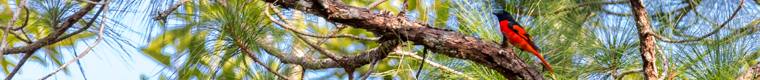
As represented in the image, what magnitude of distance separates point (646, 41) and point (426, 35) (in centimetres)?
30

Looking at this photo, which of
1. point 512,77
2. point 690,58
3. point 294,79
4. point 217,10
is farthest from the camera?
point 294,79

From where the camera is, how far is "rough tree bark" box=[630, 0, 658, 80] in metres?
1.61

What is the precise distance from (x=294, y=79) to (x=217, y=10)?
0.56 m

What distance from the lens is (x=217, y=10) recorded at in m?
1.55

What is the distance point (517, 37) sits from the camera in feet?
5.85

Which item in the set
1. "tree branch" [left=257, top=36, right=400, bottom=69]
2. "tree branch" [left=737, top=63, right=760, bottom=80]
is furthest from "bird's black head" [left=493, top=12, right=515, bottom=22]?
"tree branch" [left=737, top=63, right=760, bottom=80]

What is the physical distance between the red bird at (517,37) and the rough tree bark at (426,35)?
0.02 meters

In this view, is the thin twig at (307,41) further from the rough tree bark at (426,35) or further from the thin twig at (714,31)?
the thin twig at (714,31)

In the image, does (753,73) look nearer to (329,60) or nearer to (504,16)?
(504,16)

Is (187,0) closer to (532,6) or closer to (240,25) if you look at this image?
(240,25)

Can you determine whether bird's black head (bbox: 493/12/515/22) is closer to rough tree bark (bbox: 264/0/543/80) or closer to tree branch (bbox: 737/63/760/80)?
rough tree bark (bbox: 264/0/543/80)

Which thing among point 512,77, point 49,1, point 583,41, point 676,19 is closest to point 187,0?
point 49,1

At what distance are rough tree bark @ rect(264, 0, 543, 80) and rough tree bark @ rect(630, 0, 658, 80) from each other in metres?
0.18

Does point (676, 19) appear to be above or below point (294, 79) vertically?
above
